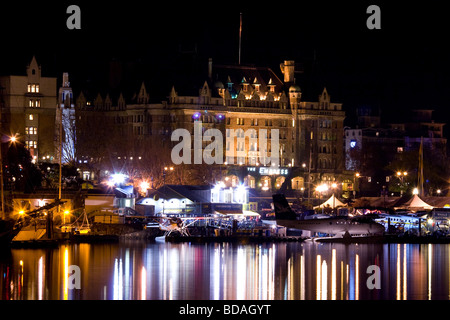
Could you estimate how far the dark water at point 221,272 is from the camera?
69000 millimetres

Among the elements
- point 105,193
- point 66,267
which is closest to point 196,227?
point 105,193

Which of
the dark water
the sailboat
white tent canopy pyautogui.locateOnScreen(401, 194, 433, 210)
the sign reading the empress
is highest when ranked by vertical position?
the sign reading the empress

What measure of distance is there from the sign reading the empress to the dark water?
71169 mm

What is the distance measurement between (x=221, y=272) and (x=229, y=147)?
104421 mm

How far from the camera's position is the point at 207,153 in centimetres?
17800

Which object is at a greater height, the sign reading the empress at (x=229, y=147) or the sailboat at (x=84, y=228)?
the sign reading the empress at (x=229, y=147)

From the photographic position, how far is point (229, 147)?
603ft

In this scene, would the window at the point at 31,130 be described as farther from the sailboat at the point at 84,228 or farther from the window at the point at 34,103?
the sailboat at the point at 84,228

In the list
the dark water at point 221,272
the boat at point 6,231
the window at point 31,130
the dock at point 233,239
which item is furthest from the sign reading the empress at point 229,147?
the boat at point 6,231

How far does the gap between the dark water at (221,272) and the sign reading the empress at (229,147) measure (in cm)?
7117

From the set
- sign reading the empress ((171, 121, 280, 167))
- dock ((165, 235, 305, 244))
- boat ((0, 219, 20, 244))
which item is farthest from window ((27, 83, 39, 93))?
boat ((0, 219, 20, 244))

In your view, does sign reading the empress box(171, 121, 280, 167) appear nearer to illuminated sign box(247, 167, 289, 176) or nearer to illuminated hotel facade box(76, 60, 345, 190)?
illuminated hotel facade box(76, 60, 345, 190)

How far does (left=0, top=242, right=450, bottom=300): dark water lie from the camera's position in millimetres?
69000

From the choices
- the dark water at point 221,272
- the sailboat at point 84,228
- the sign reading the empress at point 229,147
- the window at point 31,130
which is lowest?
the dark water at point 221,272
